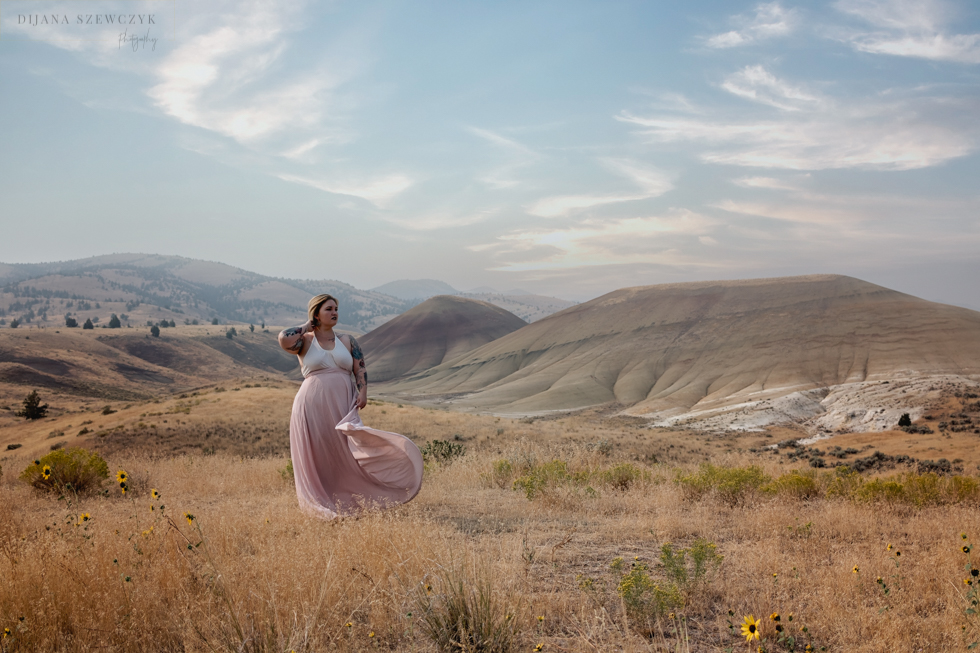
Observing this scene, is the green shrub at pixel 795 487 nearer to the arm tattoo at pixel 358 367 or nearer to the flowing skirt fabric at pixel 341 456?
the flowing skirt fabric at pixel 341 456

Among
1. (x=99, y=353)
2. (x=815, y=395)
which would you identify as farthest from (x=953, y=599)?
(x=99, y=353)

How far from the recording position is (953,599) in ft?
12.0

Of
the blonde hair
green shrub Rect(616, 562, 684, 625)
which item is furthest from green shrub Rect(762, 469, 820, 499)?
the blonde hair

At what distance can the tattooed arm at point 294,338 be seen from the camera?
6082 millimetres

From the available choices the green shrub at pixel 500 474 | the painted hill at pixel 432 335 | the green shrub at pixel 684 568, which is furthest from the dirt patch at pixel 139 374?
the green shrub at pixel 684 568

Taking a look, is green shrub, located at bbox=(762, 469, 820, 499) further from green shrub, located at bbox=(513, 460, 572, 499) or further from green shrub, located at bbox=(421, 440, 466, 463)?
green shrub, located at bbox=(421, 440, 466, 463)

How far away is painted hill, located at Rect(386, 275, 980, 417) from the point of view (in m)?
59.0

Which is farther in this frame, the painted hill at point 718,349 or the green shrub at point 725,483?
the painted hill at point 718,349

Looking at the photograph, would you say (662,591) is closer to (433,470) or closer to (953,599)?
(953,599)

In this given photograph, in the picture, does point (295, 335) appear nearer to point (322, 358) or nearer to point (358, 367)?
point (322, 358)

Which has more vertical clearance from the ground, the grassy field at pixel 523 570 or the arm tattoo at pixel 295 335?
the arm tattoo at pixel 295 335

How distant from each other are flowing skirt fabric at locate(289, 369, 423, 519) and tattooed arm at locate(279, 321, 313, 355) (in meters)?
0.36

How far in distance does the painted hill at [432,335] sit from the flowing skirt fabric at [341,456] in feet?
440

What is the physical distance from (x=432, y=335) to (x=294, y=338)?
511 ft
